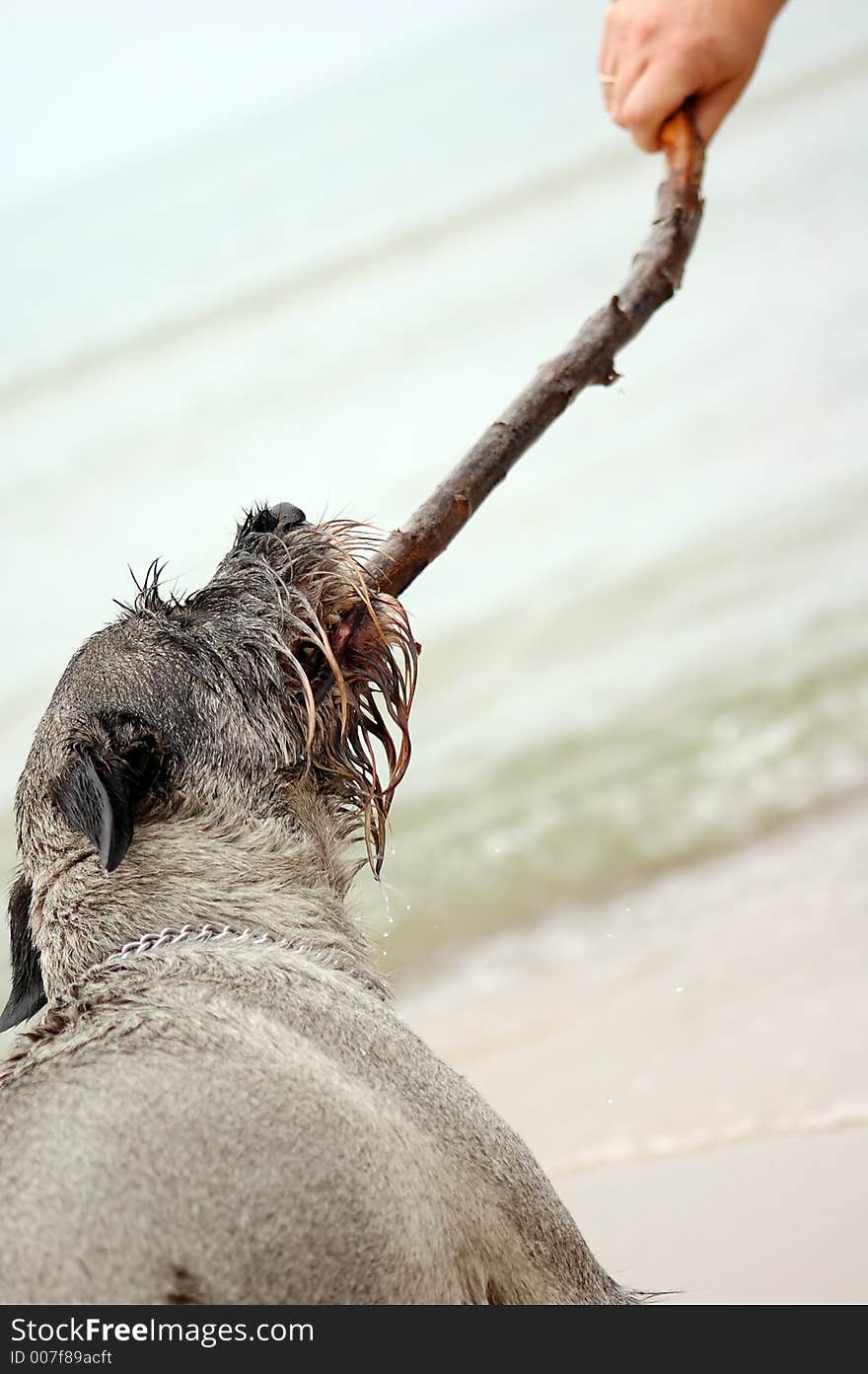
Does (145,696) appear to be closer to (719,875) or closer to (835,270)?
(719,875)

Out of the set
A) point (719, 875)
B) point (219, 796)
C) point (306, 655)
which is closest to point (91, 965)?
point (219, 796)

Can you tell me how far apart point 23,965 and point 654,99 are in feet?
7.03

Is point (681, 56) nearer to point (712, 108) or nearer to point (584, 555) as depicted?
point (712, 108)

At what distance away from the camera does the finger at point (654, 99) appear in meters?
3.10

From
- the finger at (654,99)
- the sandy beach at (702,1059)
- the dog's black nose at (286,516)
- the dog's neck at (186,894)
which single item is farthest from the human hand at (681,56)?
the sandy beach at (702,1059)

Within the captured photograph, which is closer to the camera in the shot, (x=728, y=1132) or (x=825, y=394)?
(x=728, y=1132)

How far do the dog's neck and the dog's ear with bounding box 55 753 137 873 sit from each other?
0.06 meters

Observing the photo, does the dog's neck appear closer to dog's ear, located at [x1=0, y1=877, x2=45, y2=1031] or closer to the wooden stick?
dog's ear, located at [x1=0, y1=877, x2=45, y2=1031]

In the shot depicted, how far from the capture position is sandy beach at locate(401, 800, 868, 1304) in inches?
127

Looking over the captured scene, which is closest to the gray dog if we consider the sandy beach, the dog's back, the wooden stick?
the dog's back

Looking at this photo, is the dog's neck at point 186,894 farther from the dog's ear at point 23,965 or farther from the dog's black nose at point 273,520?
the dog's black nose at point 273,520

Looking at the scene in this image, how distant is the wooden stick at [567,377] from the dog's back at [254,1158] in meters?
0.74
